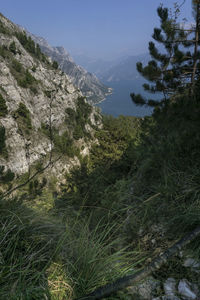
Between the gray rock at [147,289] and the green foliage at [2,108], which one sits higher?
the green foliage at [2,108]

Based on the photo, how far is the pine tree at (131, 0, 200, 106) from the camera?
474cm

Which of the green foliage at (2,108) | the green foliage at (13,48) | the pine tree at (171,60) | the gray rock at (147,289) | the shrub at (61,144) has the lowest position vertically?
the gray rock at (147,289)

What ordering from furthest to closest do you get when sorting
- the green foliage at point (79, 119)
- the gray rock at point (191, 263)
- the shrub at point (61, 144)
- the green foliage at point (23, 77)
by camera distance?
the green foliage at point (79, 119) → the green foliage at point (23, 77) → the shrub at point (61, 144) → the gray rock at point (191, 263)

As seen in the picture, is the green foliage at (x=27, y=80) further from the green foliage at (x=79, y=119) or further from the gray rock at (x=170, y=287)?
the gray rock at (x=170, y=287)

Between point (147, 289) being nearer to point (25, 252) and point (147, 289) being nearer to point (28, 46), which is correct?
point (25, 252)

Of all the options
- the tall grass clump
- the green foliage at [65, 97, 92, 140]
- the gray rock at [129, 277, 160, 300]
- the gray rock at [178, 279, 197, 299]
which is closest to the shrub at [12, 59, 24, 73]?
the green foliage at [65, 97, 92, 140]

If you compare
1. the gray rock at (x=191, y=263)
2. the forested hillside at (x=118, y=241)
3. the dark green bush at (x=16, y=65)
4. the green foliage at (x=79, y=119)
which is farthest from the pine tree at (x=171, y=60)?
the dark green bush at (x=16, y=65)

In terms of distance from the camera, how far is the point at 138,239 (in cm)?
155

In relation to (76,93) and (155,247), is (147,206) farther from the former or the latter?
(76,93)

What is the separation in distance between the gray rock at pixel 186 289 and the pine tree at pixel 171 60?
4.34 meters

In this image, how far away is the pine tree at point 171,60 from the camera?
474 cm

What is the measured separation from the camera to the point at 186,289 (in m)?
1.09

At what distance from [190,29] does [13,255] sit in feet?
20.0

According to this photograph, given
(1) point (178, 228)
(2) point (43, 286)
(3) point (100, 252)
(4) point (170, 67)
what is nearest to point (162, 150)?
(1) point (178, 228)
